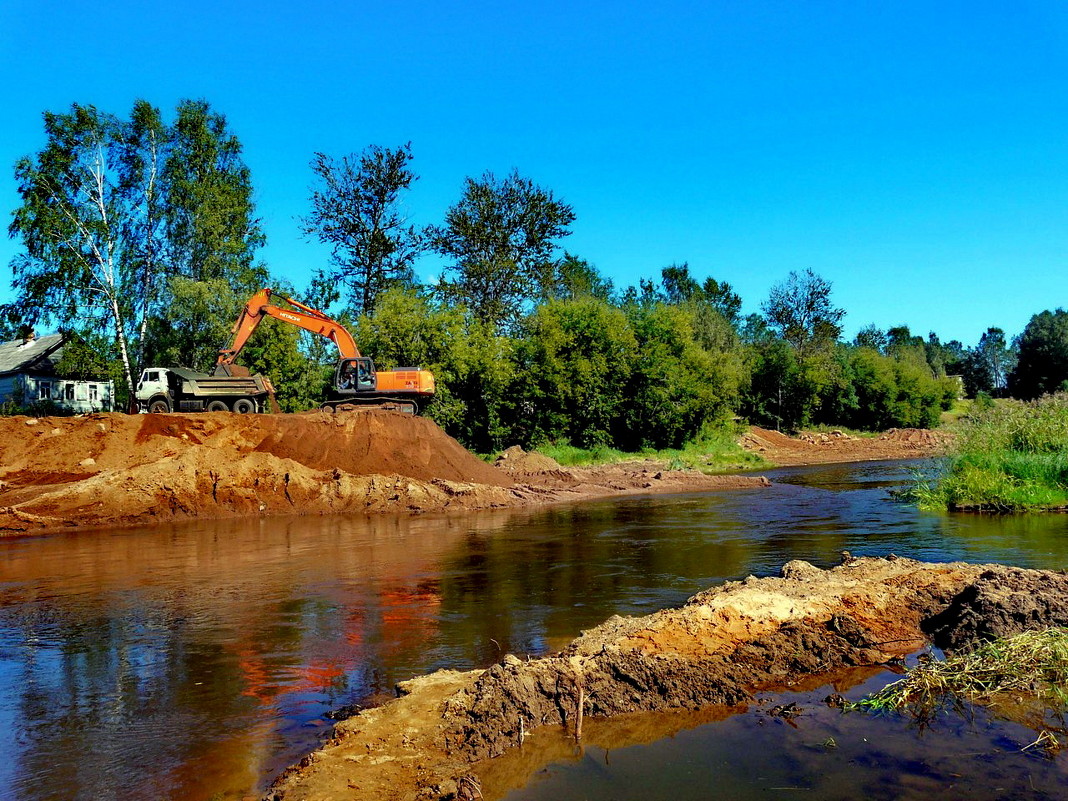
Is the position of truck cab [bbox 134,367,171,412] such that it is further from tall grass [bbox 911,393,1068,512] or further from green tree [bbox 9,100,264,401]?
tall grass [bbox 911,393,1068,512]

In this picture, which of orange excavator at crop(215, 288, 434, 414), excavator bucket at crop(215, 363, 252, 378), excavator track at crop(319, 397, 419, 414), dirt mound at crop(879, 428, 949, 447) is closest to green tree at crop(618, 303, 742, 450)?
orange excavator at crop(215, 288, 434, 414)

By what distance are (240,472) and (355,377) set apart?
6997 millimetres

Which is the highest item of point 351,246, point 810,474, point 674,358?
point 351,246

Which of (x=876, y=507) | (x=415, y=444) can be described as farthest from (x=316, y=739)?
(x=415, y=444)

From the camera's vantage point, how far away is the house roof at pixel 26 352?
45.2m

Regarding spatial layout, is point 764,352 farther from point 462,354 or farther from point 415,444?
point 415,444

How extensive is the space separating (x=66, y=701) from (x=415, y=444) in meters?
18.9

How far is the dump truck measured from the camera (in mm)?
27672

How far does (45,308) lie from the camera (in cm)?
3506

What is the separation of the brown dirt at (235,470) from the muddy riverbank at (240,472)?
0.03 m

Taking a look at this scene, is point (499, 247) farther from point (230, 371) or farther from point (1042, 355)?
point (1042, 355)

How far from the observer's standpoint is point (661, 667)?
6480 millimetres

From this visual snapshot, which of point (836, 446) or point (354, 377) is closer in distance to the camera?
point (354, 377)

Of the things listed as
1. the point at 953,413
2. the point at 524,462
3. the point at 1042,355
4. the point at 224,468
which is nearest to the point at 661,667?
the point at 224,468
